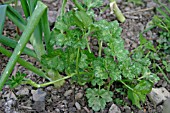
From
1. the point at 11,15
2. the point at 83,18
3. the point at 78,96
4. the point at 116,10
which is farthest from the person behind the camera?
the point at 116,10

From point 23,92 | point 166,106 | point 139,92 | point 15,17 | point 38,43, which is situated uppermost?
point 15,17

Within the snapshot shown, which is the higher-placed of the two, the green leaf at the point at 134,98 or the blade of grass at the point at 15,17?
the blade of grass at the point at 15,17

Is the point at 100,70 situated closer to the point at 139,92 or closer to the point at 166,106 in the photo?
the point at 139,92

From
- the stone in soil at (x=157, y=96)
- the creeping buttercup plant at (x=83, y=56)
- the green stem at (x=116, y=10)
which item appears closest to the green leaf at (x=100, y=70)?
the creeping buttercup plant at (x=83, y=56)

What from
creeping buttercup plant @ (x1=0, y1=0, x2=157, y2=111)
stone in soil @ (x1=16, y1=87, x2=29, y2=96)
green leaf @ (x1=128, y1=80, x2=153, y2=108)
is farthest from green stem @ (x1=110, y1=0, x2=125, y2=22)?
stone in soil @ (x1=16, y1=87, x2=29, y2=96)

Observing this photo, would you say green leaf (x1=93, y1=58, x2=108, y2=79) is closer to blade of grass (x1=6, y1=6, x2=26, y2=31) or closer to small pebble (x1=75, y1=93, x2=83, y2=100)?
small pebble (x1=75, y1=93, x2=83, y2=100)

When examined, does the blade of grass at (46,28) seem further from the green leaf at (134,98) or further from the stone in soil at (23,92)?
the green leaf at (134,98)

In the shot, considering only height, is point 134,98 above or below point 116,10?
below

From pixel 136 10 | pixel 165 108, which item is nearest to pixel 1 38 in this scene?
pixel 165 108

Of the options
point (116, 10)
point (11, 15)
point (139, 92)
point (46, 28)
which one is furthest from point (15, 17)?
point (116, 10)

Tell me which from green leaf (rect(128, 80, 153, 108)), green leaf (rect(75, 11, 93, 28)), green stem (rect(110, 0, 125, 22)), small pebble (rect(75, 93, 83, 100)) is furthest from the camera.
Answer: green stem (rect(110, 0, 125, 22))
